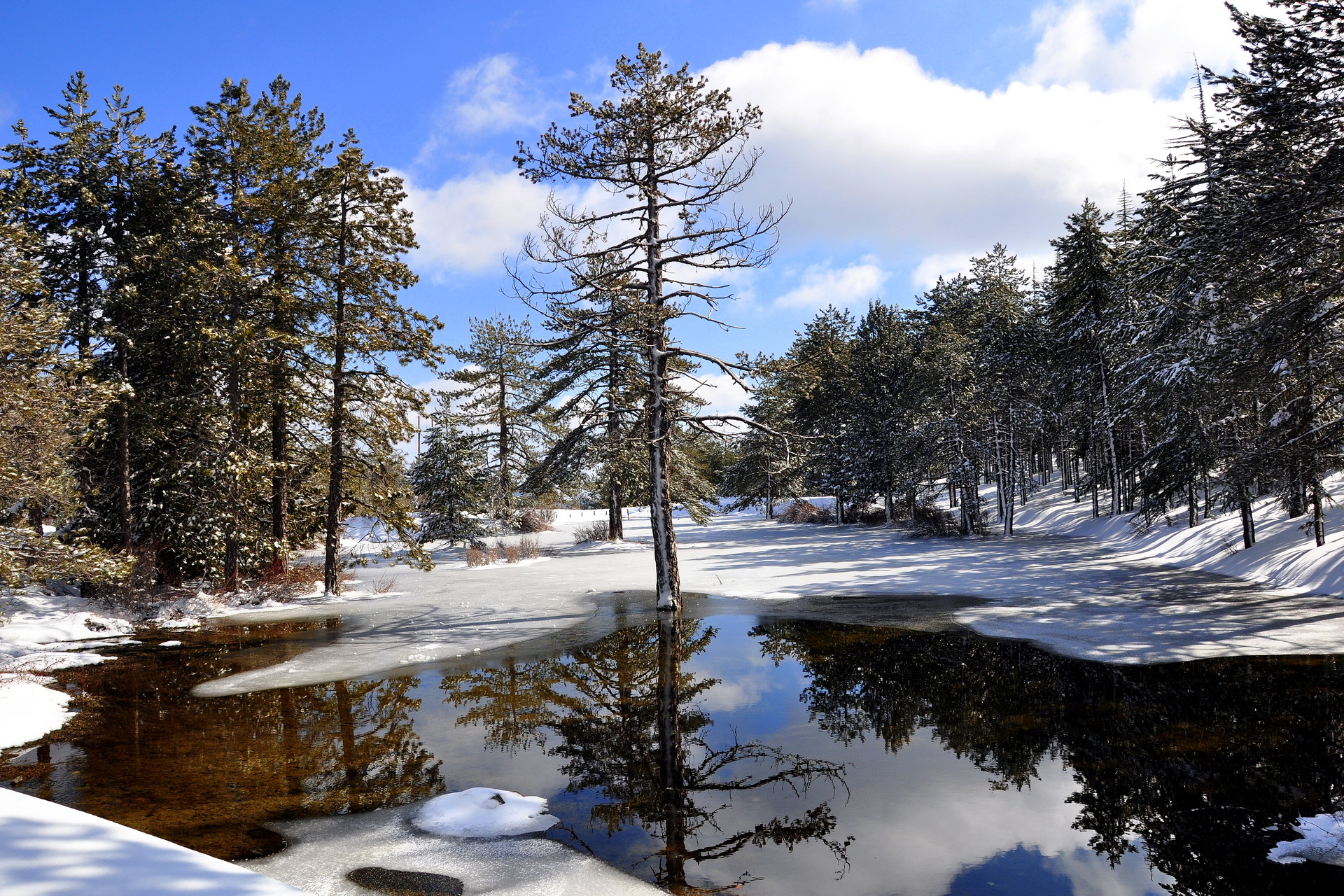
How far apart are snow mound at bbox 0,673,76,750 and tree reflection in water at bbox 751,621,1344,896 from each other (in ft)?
31.5

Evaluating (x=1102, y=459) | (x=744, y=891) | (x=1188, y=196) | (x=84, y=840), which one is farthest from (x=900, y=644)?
(x=1102, y=459)

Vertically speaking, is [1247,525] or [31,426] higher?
[31,426]

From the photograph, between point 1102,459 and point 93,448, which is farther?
point 1102,459

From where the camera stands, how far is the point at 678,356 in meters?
17.1

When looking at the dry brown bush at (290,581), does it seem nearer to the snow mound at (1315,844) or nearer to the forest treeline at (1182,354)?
the forest treeline at (1182,354)

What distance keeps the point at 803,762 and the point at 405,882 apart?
3961 millimetres

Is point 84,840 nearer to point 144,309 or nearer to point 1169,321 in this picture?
point 144,309

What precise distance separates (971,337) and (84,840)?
151 feet

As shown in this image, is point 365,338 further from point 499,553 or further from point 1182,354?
point 1182,354

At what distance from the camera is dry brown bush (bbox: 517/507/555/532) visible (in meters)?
39.6

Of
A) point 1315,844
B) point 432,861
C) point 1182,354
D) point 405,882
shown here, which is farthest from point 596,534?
point 1315,844

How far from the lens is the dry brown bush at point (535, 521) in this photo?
39.6 meters

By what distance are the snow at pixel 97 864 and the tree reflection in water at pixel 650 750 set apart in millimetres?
2700

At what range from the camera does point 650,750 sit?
7672mm
